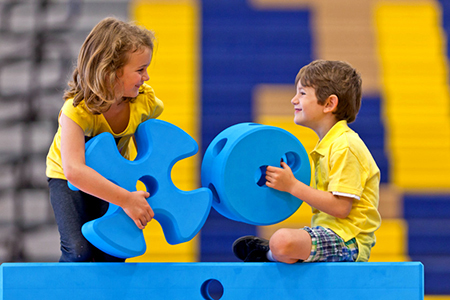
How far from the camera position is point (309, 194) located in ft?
4.34

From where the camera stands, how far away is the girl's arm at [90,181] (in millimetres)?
1214

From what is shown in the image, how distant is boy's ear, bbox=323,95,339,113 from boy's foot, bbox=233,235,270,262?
44cm

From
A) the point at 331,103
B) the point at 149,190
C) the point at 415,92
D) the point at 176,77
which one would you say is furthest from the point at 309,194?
the point at 415,92

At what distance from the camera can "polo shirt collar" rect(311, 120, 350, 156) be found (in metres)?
1.42

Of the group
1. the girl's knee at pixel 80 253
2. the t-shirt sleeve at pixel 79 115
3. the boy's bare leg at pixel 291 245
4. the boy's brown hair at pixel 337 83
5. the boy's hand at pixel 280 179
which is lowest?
the girl's knee at pixel 80 253

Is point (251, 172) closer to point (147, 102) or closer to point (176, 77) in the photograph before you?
point (147, 102)

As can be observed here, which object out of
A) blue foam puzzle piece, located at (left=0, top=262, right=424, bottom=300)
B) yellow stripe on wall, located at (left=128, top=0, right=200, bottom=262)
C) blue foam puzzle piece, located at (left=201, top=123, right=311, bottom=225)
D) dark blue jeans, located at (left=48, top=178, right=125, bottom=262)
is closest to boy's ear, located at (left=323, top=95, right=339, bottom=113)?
blue foam puzzle piece, located at (left=201, top=123, right=311, bottom=225)

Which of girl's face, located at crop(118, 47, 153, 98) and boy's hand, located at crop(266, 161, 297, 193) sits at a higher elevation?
girl's face, located at crop(118, 47, 153, 98)

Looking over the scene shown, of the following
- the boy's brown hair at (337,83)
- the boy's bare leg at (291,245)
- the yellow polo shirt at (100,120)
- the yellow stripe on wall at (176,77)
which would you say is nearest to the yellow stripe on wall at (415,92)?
the yellow stripe on wall at (176,77)

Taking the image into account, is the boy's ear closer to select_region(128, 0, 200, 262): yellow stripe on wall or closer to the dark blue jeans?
the dark blue jeans

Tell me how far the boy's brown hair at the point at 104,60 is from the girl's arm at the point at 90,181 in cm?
9

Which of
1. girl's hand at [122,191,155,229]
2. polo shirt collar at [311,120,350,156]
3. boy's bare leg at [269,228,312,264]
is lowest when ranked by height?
boy's bare leg at [269,228,312,264]

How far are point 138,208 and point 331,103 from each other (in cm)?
65

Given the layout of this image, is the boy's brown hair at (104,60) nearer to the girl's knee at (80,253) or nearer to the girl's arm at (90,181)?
the girl's arm at (90,181)
